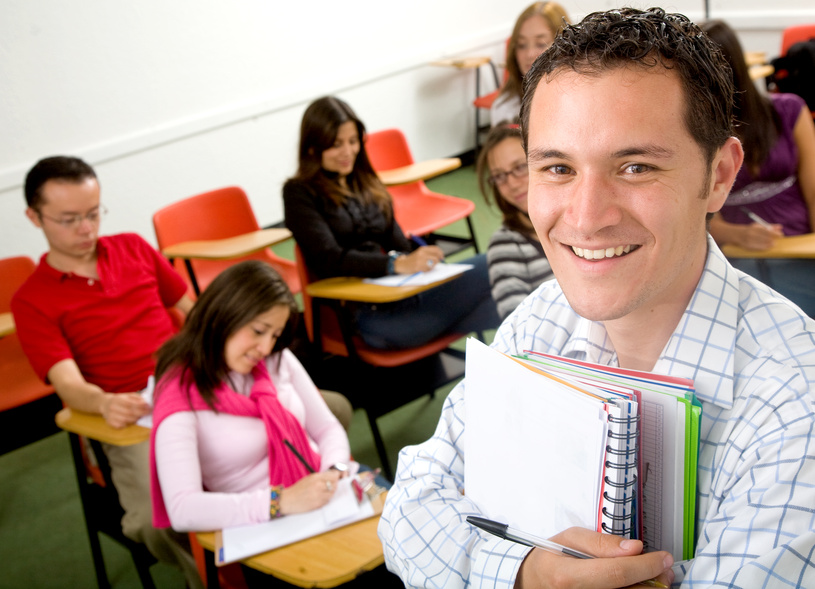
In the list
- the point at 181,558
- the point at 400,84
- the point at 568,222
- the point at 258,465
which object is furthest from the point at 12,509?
the point at 400,84

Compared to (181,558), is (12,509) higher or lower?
lower

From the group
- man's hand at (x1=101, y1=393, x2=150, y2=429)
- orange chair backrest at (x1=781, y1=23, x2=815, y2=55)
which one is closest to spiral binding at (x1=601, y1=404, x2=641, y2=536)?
man's hand at (x1=101, y1=393, x2=150, y2=429)

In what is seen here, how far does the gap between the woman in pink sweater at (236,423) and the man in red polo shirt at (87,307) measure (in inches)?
13.6

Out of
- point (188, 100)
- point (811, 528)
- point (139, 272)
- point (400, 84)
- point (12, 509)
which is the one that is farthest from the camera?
point (400, 84)

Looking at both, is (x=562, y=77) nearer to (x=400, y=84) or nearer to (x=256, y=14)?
(x=256, y=14)

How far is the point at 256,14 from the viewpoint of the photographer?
4695 millimetres

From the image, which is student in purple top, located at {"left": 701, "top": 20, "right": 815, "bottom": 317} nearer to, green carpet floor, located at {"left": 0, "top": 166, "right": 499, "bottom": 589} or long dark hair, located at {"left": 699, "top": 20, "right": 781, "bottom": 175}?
long dark hair, located at {"left": 699, "top": 20, "right": 781, "bottom": 175}

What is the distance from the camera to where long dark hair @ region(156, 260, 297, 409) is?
175 cm

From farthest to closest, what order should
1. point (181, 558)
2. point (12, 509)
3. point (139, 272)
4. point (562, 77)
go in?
point (12, 509) → point (139, 272) → point (181, 558) → point (562, 77)

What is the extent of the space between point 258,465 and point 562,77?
1361 millimetres

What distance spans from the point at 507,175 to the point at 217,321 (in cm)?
98

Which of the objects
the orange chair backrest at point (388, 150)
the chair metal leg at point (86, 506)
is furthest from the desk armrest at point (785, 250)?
the orange chair backrest at point (388, 150)

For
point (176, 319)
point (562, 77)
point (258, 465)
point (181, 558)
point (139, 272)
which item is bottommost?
point (181, 558)

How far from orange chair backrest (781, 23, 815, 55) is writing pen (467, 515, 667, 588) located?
13.9 ft
